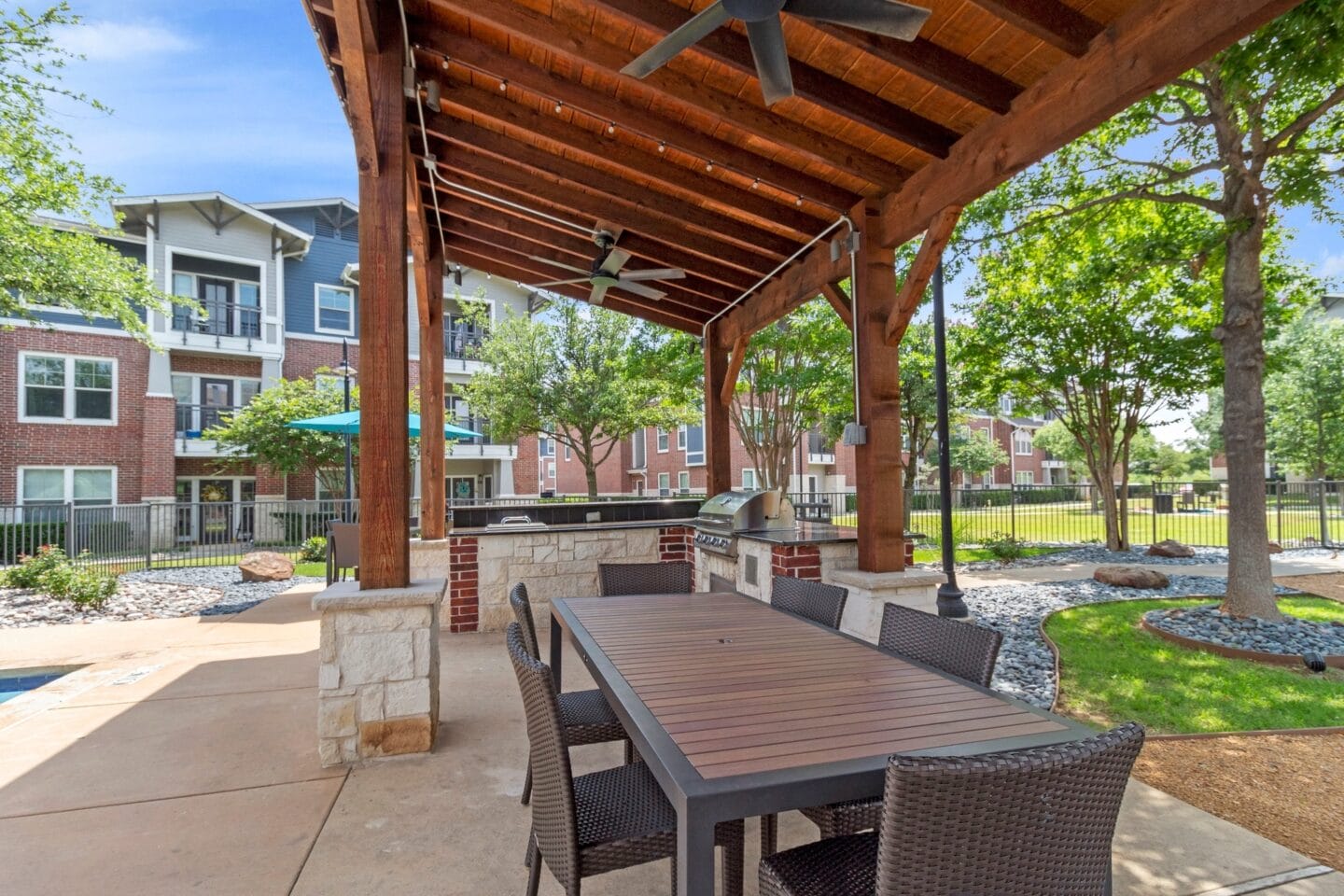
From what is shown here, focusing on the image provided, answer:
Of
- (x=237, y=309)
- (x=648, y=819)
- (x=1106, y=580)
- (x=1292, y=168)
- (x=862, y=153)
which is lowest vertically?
(x=1106, y=580)

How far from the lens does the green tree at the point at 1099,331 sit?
26.7ft

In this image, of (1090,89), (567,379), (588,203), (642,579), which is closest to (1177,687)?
(642,579)

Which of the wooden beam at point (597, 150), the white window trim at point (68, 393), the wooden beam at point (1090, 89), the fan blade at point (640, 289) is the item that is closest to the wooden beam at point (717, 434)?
the fan blade at point (640, 289)

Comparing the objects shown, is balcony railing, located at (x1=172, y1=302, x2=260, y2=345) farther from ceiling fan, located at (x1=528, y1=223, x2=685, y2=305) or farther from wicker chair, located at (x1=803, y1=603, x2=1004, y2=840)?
wicker chair, located at (x1=803, y1=603, x2=1004, y2=840)

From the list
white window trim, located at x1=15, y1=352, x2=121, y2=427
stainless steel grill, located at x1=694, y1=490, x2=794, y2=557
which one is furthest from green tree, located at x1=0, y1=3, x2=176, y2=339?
stainless steel grill, located at x1=694, y1=490, x2=794, y2=557

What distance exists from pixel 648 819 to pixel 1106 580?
27.4ft

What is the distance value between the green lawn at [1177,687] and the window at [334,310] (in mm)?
17112

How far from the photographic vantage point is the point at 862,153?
3846 millimetres

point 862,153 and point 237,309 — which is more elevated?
point 237,309

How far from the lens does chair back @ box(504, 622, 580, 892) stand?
5.35 ft

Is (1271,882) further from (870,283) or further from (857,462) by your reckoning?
(870,283)

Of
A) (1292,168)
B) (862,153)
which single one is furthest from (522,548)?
(1292,168)

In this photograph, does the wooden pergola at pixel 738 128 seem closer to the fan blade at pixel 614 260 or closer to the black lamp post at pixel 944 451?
the fan blade at pixel 614 260

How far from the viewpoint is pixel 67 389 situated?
13656 millimetres
